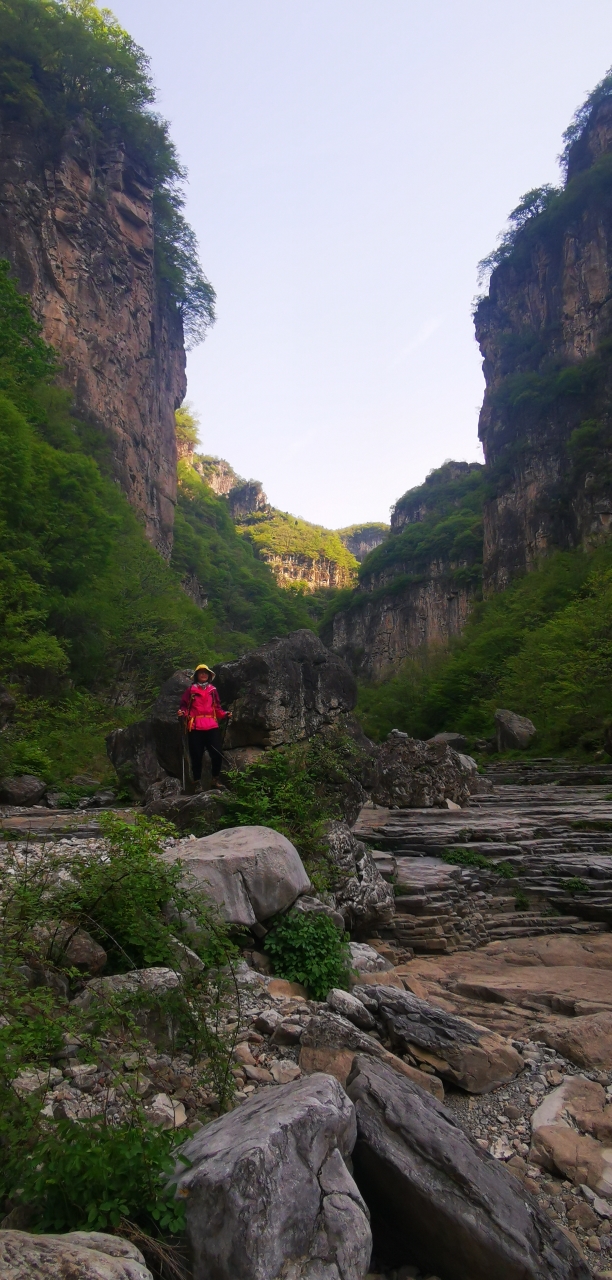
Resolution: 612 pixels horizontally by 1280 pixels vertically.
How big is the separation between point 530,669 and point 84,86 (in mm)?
39606

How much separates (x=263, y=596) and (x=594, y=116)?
43335 millimetres

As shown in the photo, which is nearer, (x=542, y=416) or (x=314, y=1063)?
(x=314, y=1063)

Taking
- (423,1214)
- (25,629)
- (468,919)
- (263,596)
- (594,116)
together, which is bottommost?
(468,919)

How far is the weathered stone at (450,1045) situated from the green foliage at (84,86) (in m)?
41.6

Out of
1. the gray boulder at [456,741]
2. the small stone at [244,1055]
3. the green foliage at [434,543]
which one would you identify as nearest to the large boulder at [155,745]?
the small stone at [244,1055]

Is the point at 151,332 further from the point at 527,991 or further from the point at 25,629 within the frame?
the point at 527,991

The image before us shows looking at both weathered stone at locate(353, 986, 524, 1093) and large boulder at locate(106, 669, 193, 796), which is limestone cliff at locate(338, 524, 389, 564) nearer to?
large boulder at locate(106, 669, 193, 796)

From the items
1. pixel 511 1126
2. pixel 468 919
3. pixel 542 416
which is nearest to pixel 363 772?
pixel 468 919

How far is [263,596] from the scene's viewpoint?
182 ft

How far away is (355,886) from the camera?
6641mm

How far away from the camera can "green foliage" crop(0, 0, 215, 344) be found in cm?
3253

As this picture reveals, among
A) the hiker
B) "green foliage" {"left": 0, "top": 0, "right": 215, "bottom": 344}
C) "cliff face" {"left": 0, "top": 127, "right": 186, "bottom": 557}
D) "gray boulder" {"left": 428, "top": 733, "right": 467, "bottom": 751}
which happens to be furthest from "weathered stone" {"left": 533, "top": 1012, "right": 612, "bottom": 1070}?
"green foliage" {"left": 0, "top": 0, "right": 215, "bottom": 344}

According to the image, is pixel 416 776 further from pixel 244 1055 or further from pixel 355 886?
pixel 244 1055

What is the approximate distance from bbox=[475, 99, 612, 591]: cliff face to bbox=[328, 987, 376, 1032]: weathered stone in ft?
122
